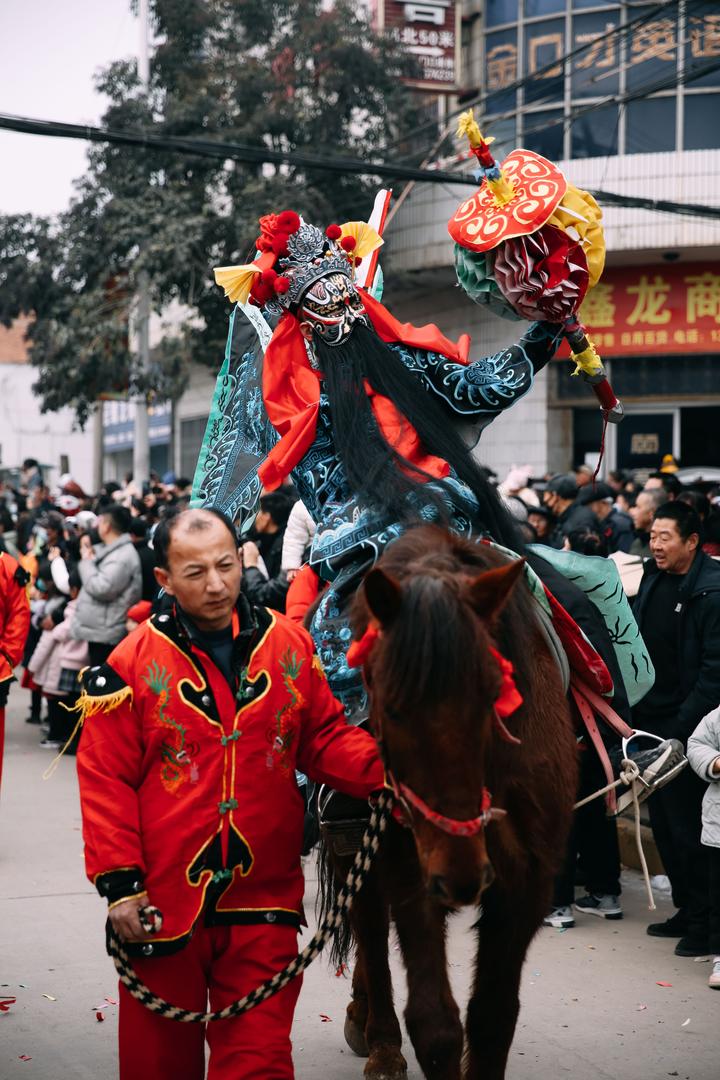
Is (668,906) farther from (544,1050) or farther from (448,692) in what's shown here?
(448,692)

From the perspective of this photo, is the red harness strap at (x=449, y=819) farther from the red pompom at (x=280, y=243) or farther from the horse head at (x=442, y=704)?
the red pompom at (x=280, y=243)

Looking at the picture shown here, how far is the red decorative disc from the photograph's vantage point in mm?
4230

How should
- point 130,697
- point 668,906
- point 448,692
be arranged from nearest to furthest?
point 448,692 < point 130,697 < point 668,906

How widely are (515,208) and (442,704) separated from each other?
7.15ft

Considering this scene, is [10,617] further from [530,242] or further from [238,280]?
[530,242]

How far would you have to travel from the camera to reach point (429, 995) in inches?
133

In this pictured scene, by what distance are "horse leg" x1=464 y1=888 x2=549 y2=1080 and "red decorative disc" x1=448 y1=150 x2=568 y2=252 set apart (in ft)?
6.99

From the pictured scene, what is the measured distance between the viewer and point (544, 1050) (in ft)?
15.5

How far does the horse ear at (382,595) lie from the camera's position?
278cm

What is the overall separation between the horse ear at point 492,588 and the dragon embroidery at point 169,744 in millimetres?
834

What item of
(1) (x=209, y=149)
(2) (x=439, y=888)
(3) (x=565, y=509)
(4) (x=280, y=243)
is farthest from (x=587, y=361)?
(1) (x=209, y=149)


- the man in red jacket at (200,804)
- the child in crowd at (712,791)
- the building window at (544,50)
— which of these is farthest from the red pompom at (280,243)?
the building window at (544,50)

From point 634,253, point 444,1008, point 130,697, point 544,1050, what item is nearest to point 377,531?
point 130,697

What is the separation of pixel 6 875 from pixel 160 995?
4.33 m
